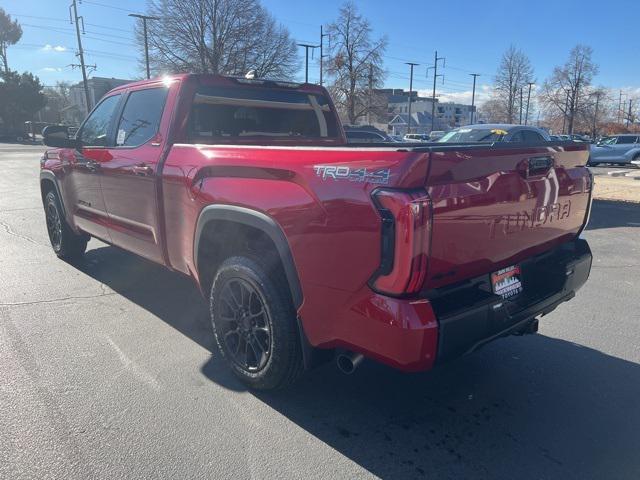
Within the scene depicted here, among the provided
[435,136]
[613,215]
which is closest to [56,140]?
[613,215]

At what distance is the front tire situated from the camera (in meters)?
2.84

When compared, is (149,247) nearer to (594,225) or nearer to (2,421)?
(2,421)

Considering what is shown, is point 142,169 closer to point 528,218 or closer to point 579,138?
point 528,218

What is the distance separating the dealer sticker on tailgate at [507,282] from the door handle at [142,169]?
259 cm

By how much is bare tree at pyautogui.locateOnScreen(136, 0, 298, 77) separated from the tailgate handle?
42.3m

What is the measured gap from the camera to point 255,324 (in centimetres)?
308

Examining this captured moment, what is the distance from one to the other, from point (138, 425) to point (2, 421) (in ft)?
Answer: 2.57

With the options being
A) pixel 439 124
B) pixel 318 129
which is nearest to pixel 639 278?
pixel 318 129

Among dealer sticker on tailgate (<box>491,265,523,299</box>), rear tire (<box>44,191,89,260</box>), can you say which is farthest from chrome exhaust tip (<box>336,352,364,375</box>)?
rear tire (<box>44,191,89,260</box>)

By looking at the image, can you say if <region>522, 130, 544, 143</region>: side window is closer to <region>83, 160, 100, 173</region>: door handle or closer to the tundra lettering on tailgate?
the tundra lettering on tailgate

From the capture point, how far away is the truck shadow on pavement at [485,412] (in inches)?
99.9

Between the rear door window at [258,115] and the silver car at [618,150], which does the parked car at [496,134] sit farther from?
the silver car at [618,150]

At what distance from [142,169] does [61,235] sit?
2.78 m

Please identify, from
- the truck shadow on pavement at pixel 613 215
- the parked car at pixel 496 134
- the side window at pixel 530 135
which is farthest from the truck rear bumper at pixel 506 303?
the side window at pixel 530 135
